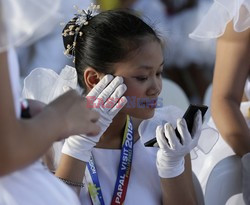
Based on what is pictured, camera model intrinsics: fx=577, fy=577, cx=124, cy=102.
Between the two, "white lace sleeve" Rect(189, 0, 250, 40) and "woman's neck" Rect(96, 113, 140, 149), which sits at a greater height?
"white lace sleeve" Rect(189, 0, 250, 40)

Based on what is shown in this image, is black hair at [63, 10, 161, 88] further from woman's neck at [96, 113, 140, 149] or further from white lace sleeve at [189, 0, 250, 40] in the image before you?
white lace sleeve at [189, 0, 250, 40]

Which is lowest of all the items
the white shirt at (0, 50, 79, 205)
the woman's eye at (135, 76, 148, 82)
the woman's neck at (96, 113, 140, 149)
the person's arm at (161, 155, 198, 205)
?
the person's arm at (161, 155, 198, 205)

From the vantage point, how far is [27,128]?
867 mm

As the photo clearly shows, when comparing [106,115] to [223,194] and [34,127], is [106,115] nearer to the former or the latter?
[34,127]

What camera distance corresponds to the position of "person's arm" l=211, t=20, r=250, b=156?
1793 millimetres

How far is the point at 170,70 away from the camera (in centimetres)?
351

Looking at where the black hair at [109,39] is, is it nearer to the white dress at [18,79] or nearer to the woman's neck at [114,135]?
the woman's neck at [114,135]

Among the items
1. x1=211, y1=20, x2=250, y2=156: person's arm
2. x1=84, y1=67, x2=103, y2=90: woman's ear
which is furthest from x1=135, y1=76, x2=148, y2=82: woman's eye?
x1=211, y1=20, x2=250, y2=156: person's arm

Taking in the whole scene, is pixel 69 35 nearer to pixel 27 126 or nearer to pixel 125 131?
pixel 125 131

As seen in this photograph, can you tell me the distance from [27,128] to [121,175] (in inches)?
27.3

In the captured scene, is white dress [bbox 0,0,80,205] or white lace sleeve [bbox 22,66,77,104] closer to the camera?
white dress [bbox 0,0,80,205]

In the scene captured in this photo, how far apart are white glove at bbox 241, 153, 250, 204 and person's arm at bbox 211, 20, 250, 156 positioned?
57 mm

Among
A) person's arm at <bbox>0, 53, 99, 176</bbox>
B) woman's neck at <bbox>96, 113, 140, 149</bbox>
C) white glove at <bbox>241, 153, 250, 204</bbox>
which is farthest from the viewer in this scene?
white glove at <bbox>241, 153, 250, 204</bbox>

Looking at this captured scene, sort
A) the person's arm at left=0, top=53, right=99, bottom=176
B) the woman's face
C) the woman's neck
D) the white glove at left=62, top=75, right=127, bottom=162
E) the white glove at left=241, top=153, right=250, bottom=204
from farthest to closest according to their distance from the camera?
1. the white glove at left=241, top=153, right=250, bottom=204
2. the woman's neck
3. the woman's face
4. the white glove at left=62, top=75, right=127, bottom=162
5. the person's arm at left=0, top=53, right=99, bottom=176
